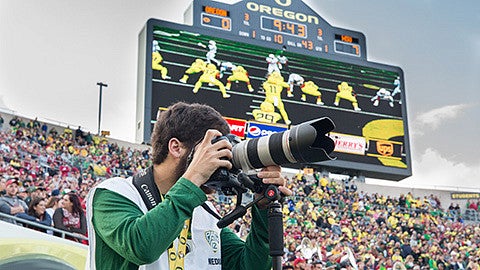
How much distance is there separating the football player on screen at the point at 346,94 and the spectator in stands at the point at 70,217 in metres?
16.0

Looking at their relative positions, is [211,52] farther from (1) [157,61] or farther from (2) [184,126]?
(2) [184,126]

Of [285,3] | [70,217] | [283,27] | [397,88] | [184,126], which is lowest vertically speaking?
[184,126]

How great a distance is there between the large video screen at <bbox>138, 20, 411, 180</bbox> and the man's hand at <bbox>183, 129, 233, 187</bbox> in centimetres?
1618

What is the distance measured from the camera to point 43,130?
1944 cm

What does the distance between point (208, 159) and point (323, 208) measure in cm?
1878

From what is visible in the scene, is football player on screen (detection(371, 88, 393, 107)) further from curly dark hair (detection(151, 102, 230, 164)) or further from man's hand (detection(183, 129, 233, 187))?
man's hand (detection(183, 129, 233, 187))

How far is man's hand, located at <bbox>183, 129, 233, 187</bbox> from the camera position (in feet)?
6.34

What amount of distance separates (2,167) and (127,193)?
12533 mm

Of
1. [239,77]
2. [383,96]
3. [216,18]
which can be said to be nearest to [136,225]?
[239,77]

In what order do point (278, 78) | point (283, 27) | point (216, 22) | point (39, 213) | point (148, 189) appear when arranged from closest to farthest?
point (148, 189) < point (39, 213) < point (278, 78) < point (216, 22) < point (283, 27)

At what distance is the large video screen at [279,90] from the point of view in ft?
63.4

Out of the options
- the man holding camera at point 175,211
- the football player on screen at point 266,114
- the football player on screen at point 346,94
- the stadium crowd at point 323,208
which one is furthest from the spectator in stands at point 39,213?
the football player on screen at point 346,94

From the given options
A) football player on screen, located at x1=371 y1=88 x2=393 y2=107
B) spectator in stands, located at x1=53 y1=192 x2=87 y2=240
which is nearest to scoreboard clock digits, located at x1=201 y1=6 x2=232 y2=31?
football player on screen, located at x1=371 y1=88 x2=393 y2=107

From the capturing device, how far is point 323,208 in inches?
803
